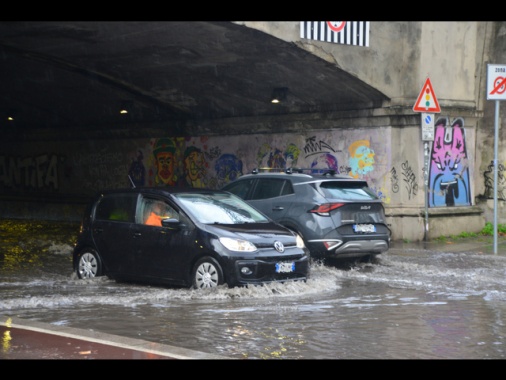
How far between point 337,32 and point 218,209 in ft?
25.6

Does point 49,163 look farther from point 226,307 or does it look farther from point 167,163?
point 226,307

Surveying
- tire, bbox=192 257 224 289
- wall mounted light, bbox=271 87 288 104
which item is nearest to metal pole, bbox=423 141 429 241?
wall mounted light, bbox=271 87 288 104

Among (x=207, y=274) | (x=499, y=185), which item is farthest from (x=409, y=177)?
(x=207, y=274)

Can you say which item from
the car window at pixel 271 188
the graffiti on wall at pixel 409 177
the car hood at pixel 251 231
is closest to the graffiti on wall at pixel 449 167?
the graffiti on wall at pixel 409 177

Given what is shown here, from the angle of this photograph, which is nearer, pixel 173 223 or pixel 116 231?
pixel 173 223

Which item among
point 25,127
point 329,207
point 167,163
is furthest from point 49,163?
point 329,207

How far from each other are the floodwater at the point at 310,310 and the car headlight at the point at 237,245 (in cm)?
54

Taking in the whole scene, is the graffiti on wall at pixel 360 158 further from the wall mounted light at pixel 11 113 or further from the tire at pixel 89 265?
the wall mounted light at pixel 11 113

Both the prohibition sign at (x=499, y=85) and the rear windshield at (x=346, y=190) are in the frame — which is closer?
the rear windshield at (x=346, y=190)

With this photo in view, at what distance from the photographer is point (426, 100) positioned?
1912cm

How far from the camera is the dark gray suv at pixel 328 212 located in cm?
1472

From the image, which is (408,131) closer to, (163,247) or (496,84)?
(496,84)

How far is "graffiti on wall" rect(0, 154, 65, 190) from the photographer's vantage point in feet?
108

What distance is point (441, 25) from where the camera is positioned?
21016 millimetres
